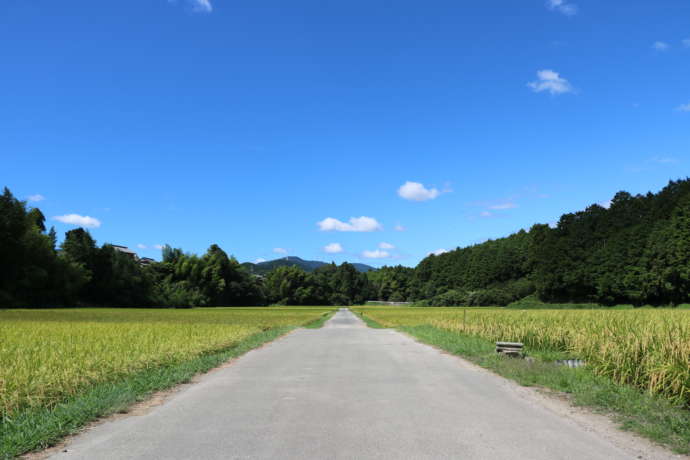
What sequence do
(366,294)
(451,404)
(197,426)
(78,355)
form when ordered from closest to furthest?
1. (197,426)
2. (451,404)
3. (78,355)
4. (366,294)

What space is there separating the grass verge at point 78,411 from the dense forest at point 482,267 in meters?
59.9

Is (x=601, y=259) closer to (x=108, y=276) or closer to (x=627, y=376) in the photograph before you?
(x=627, y=376)

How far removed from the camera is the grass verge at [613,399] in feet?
18.5

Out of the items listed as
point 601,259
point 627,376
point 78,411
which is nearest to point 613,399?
point 627,376

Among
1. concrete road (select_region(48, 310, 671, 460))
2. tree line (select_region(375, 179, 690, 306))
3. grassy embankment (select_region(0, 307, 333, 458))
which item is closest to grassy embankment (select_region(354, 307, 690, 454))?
concrete road (select_region(48, 310, 671, 460))

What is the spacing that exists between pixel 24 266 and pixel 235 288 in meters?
54.1

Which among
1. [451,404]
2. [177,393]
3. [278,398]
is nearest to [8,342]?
[177,393]

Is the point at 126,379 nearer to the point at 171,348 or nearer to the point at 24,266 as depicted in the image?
the point at 171,348

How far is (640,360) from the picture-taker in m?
9.56

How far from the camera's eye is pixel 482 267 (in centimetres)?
11612

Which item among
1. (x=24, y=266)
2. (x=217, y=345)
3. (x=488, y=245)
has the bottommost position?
(x=217, y=345)

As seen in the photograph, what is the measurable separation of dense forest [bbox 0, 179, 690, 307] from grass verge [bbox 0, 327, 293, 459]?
59.9m

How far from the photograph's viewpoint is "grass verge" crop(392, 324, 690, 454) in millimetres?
5641

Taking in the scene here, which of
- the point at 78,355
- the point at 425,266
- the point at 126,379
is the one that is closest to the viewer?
the point at 126,379
